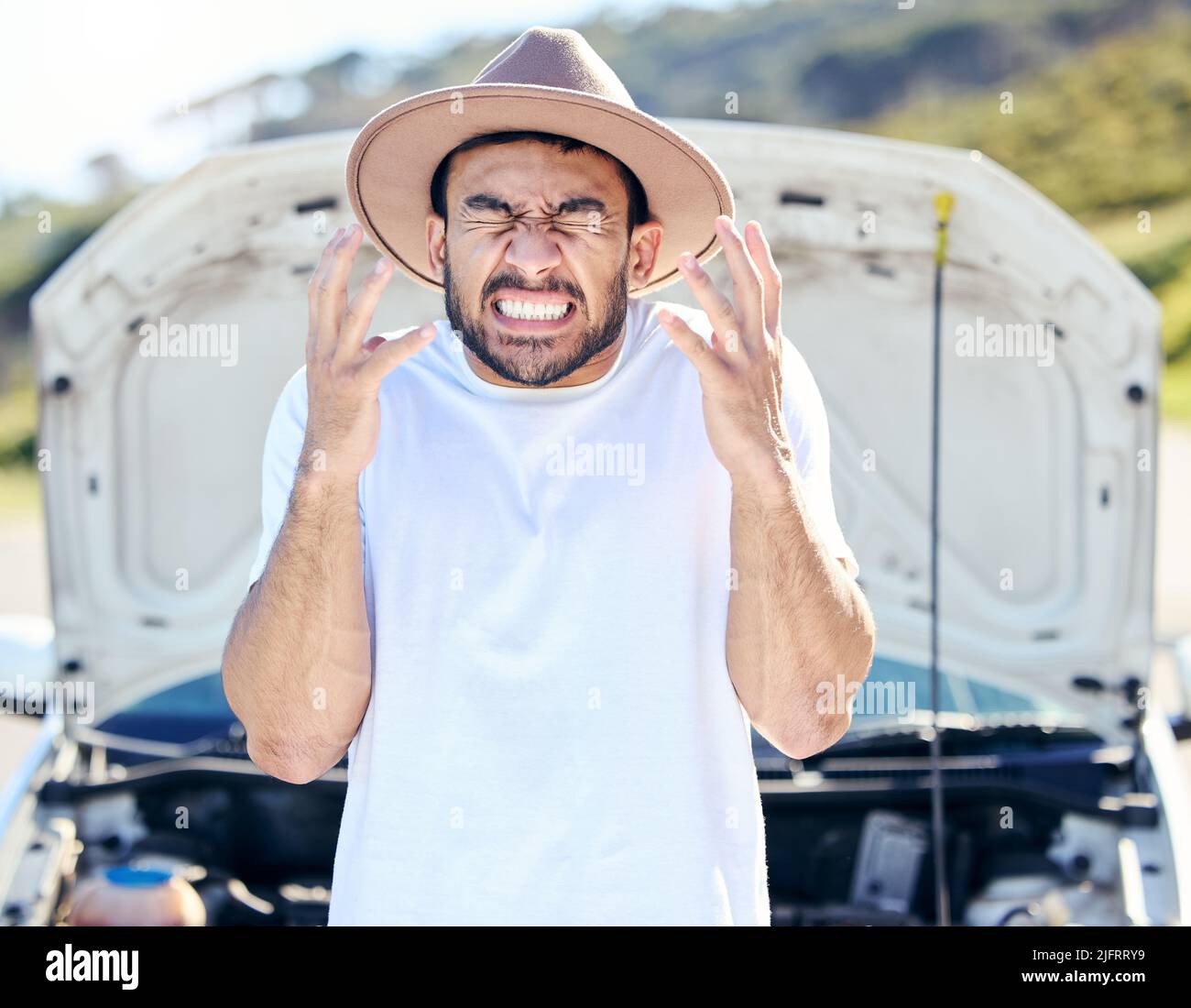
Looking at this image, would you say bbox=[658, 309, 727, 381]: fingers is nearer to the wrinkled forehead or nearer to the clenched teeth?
the clenched teeth

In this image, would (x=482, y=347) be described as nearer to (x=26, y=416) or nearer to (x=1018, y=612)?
(x=1018, y=612)

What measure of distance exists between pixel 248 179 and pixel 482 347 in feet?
5.09

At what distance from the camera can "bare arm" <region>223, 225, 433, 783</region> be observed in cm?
156

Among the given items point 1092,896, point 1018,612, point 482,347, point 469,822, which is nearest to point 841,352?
A: point 1018,612

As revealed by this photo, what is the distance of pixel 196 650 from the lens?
11.3ft

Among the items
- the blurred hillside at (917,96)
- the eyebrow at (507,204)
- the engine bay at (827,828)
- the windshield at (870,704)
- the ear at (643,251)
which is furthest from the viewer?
the blurred hillside at (917,96)

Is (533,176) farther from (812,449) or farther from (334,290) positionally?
(812,449)

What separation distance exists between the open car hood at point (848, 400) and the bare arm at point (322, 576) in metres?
1.57

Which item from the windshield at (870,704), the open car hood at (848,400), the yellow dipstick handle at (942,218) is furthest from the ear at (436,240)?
the windshield at (870,704)

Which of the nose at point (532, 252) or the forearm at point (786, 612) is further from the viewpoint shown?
the nose at point (532, 252)

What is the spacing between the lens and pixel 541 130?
1.85 metres

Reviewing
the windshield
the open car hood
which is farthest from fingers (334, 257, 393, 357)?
the windshield

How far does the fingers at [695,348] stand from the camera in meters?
1.53

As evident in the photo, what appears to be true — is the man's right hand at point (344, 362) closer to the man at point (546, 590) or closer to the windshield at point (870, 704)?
the man at point (546, 590)
